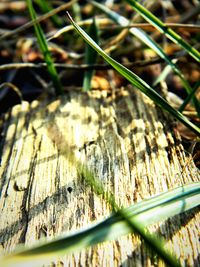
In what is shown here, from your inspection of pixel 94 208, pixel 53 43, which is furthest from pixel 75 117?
pixel 53 43

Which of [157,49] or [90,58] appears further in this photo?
[90,58]

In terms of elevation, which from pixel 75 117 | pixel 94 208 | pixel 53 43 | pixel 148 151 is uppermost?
pixel 53 43

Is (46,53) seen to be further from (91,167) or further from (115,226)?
(115,226)

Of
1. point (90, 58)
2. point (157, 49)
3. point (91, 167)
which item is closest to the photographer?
point (91, 167)

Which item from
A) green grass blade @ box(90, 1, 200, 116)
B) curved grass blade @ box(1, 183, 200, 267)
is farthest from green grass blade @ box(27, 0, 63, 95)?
curved grass blade @ box(1, 183, 200, 267)

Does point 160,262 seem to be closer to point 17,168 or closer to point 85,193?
point 85,193

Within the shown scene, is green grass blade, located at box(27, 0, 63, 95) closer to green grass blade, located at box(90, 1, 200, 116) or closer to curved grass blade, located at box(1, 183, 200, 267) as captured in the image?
green grass blade, located at box(90, 1, 200, 116)

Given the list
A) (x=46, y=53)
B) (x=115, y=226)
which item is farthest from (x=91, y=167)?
(x=46, y=53)
